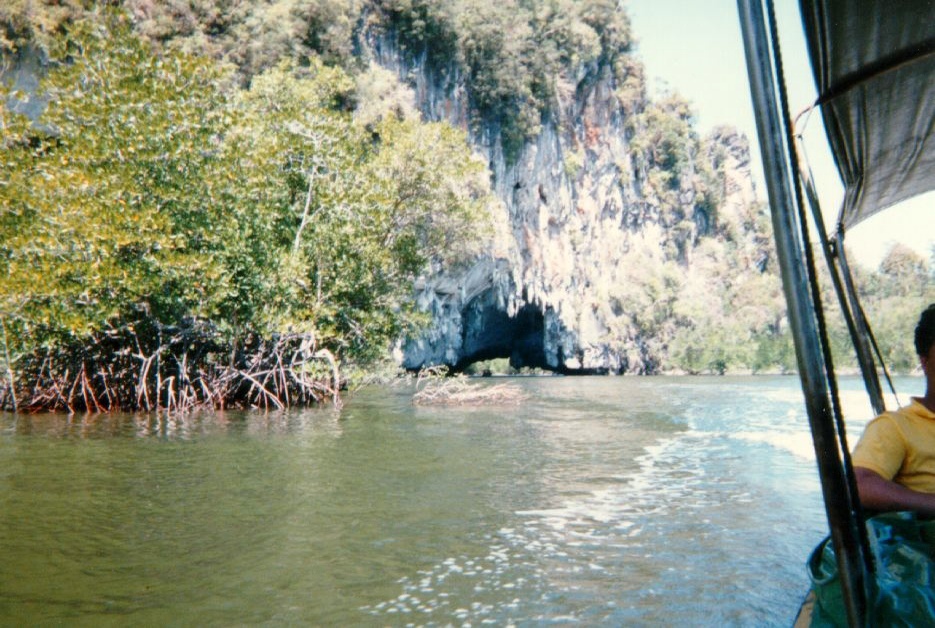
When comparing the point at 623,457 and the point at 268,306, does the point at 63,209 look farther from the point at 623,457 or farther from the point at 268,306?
the point at 623,457

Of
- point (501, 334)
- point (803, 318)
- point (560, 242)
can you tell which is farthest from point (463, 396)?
point (501, 334)

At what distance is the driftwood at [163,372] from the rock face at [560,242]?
12344 mm

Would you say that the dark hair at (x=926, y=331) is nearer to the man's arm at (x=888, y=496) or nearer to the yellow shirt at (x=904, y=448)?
the yellow shirt at (x=904, y=448)

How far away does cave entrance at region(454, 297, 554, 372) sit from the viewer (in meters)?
34.0

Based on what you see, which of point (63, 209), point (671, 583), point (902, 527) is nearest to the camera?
point (902, 527)

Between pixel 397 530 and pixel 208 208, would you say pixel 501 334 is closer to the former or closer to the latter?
pixel 208 208

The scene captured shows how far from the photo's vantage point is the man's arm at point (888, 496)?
1953 mm

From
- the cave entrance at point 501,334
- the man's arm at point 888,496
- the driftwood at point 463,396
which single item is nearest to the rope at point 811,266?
the man's arm at point 888,496

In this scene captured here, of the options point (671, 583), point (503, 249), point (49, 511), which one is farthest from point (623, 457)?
point (503, 249)

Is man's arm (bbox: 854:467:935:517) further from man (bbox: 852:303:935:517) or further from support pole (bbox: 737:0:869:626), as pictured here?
support pole (bbox: 737:0:869:626)

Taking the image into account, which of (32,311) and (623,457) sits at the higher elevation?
(32,311)

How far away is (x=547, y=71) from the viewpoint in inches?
1252

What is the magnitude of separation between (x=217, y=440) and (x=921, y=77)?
8.04 metres

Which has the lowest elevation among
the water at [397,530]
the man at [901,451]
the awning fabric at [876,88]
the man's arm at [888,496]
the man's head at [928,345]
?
the water at [397,530]
